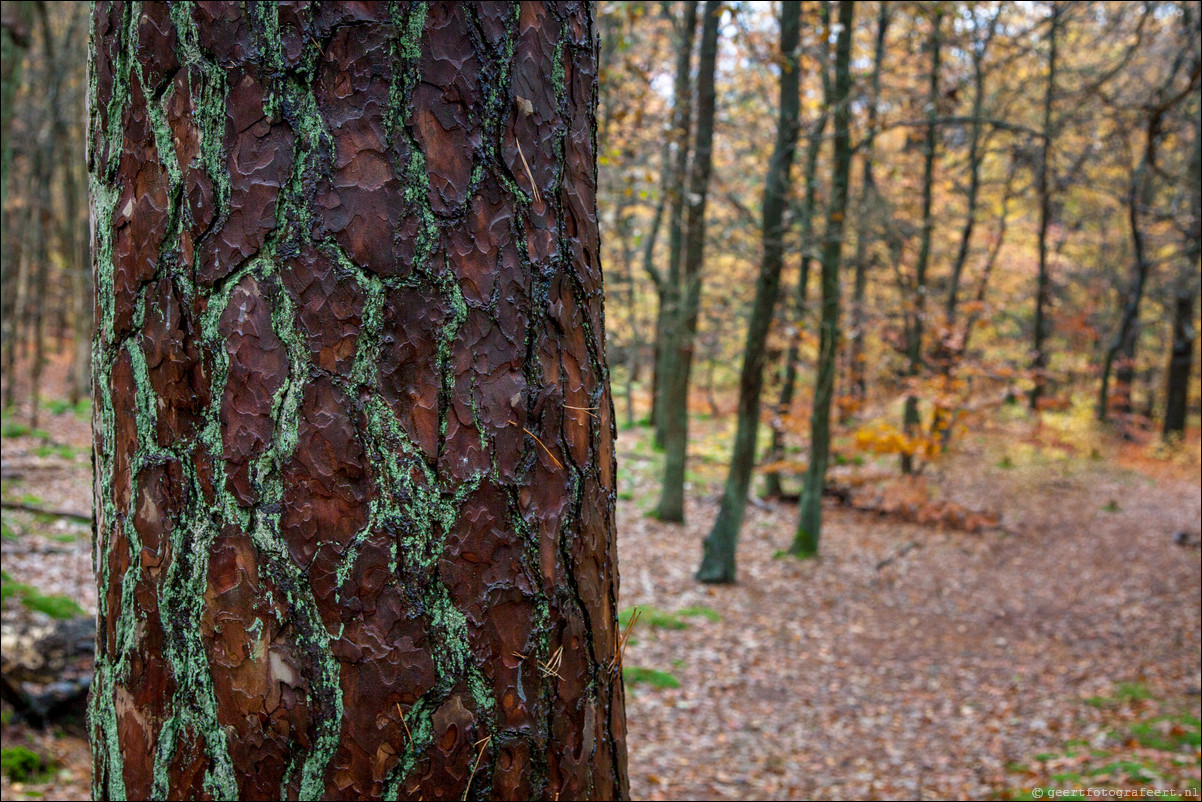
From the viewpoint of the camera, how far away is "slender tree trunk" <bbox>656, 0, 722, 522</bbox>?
11.0 meters

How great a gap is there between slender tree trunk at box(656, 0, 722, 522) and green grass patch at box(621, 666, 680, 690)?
219 inches

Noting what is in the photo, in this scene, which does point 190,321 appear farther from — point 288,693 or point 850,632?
point 850,632

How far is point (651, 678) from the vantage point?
7102mm

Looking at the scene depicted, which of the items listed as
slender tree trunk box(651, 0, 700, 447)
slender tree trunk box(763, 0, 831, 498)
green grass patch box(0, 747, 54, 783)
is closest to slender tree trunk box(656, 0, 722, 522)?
slender tree trunk box(651, 0, 700, 447)

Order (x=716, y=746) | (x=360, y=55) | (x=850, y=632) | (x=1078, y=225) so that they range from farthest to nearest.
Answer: (x=1078, y=225), (x=850, y=632), (x=716, y=746), (x=360, y=55)

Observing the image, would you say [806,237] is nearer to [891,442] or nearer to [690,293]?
[690,293]

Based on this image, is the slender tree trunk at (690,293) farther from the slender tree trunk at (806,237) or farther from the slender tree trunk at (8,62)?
the slender tree trunk at (8,62)

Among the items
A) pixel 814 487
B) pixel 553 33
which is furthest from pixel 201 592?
pixel 814 487

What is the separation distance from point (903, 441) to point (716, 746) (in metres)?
8.20

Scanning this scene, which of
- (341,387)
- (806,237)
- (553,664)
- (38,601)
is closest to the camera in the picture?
(341,387)

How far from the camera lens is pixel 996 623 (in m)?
9.06

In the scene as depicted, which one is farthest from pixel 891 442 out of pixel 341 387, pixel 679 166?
pixel 341 387

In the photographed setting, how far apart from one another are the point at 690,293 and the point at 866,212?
317 centimetres

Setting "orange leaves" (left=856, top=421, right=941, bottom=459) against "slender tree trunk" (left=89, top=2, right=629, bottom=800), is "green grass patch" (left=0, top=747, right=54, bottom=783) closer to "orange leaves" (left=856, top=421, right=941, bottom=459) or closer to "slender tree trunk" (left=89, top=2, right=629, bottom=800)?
"slender tree trunk" (left=89, top=2, right=629, bottom=800)
